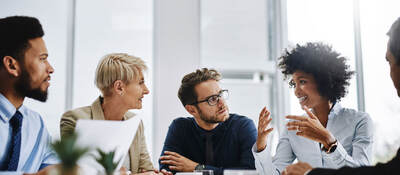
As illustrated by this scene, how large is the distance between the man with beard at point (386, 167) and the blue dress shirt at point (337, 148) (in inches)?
18.9

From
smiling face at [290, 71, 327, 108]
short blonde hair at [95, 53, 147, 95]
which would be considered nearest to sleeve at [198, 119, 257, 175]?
smiling face at [290, 71, 327, 108]

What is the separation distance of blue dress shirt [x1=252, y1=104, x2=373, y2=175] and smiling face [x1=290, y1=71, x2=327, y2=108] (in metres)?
0.12

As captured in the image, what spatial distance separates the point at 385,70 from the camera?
3.24 meters

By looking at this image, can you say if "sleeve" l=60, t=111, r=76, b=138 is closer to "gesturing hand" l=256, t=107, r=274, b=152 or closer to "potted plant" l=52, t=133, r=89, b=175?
"gesturing hand" l=256, t=107, r=274, b=152

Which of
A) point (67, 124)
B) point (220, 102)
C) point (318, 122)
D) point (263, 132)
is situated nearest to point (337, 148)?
point (318, 122)

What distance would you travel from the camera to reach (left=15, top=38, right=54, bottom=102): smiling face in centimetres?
174

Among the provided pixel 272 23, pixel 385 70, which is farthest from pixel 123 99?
pixel 385 70

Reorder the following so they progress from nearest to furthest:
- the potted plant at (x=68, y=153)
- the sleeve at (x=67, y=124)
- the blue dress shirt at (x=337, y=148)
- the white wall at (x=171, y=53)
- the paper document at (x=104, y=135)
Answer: the potted plant at (x=68, y=153) → the paper document at (x=104, y=135) → the blue dress shirt at (x=337, y=148) → the sleeve at (x=67, y=124) → the white wall at (x=171, y=53)

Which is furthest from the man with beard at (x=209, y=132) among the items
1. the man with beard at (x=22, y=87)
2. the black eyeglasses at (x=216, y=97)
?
the man with beard at (x=22, y=87)

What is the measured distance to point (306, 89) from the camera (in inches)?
90.5

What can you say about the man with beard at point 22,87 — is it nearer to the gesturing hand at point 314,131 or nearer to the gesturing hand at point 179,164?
the gesturing hand at point 179,164

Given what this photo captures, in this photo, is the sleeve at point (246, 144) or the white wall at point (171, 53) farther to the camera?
the white wall at point (171, 53)

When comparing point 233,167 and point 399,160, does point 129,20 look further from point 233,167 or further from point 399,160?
point 399,160

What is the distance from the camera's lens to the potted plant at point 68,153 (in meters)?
0.76
